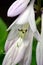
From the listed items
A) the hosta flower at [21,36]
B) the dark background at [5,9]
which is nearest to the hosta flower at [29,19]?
the hosta flower at [21,36]

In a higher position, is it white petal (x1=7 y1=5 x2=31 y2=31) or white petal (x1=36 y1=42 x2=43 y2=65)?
white petal (x1=7 y1=5 x2=31 y2=31)

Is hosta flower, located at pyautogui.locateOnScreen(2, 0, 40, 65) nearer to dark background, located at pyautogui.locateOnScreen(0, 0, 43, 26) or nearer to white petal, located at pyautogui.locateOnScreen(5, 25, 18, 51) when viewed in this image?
white petal, located at pyautogui.locateOnScreen(5, 25, 18, 51)

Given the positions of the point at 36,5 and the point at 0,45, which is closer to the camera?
the point at 36,5

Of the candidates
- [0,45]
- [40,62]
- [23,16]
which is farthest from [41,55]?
[0,45]

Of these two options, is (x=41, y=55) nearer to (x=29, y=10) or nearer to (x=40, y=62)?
(x=40, y=62)

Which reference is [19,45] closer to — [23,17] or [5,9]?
[23,17]

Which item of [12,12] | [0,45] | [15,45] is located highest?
[12,12]

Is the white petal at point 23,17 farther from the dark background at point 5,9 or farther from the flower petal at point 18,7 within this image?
the dark background at point 5,9

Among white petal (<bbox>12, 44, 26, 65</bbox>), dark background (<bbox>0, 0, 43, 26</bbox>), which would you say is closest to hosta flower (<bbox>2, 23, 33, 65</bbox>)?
white petal (<bbox>12, 44, 26, 65</bbox>)
